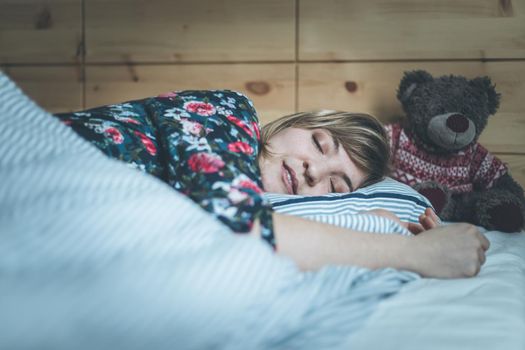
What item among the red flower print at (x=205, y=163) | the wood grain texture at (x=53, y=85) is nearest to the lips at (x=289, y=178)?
the red flower print at (x=205, y=163)

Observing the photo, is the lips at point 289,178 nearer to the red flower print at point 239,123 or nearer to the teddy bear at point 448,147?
the red flower print at point 239,123

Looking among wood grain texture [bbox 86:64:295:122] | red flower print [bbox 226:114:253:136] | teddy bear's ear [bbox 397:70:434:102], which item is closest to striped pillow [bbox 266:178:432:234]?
red flower print [bbox 226:114:253:136]

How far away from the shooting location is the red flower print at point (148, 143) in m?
0.85

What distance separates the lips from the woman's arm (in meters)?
0.37

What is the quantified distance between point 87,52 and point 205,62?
18.0 inches

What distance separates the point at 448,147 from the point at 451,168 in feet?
0.25

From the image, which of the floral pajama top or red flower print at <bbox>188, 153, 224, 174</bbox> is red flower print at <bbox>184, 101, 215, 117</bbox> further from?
red flower print at <bbox>188, 153, 224, 174</bbox>

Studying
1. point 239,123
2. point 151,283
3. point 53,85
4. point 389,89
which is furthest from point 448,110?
point 53,85

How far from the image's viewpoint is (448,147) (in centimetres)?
133

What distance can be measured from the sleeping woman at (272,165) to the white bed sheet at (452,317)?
0.16ft

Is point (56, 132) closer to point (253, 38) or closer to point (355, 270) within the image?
point (355, 270)

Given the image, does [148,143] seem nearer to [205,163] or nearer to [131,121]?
[131,121]

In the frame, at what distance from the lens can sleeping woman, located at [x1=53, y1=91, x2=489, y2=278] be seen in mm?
631

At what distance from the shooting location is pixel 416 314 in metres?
0.56
